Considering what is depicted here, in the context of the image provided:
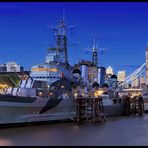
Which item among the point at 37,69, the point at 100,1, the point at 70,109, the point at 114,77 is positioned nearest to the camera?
the point at 100,1

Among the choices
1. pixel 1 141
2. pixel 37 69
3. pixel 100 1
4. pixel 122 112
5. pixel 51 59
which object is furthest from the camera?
pixel 122 112

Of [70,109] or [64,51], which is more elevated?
[64,51]

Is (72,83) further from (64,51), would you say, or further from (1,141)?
(1,141)

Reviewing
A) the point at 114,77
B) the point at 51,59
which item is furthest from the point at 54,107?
the point at 114,77

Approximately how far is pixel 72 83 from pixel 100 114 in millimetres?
6784

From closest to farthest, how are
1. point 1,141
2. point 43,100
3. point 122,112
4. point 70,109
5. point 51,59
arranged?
point 1,141 → point 43,100 → point 70,109 → point 51,59 → point 122,112

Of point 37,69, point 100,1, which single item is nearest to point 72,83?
point 37,69

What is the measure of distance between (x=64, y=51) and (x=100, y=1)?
133 ft

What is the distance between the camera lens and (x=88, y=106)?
48812mm

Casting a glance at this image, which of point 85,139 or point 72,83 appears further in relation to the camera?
point 72,83

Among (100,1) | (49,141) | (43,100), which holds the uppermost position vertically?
(100,1)

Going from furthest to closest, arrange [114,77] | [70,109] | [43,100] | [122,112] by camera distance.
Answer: [114,77] → [122,112] → [70,109] → [43,100]

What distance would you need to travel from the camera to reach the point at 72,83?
5378cm

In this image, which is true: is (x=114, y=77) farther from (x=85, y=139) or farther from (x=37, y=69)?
(x=85, y=139)
